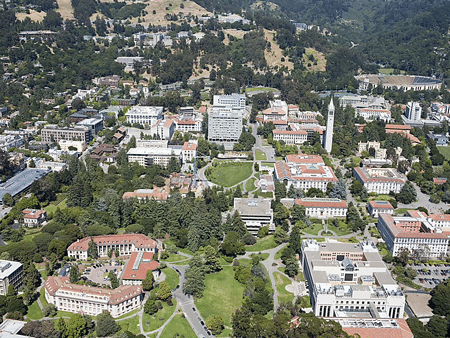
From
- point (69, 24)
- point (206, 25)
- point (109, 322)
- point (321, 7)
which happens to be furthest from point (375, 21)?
point (109, 322)

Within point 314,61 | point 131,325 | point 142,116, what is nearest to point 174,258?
point 131,325

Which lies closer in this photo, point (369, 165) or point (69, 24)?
point (369, 165)

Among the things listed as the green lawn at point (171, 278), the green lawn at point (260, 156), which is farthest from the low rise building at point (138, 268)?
the green lawn at point (260, 156)

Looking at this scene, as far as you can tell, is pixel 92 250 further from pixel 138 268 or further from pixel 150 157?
pixel 150 157

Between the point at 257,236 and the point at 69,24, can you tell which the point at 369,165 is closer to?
the point at 257,236

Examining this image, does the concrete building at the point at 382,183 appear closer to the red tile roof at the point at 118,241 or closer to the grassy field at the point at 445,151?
the grassy field at the point at 445,151

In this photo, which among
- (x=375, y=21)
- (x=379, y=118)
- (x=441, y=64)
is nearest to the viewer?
(x=379, y=118)
